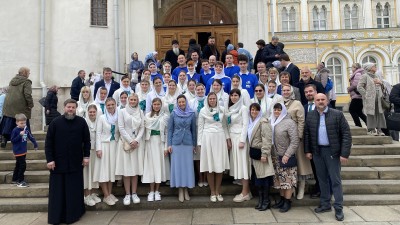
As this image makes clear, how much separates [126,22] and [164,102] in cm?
824

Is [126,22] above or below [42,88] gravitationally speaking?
above

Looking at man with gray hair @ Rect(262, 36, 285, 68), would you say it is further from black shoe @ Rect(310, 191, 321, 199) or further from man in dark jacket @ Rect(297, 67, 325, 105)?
black shoe @ Rect(310, 191, 321, 199)

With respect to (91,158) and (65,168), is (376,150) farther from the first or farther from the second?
(65,168)

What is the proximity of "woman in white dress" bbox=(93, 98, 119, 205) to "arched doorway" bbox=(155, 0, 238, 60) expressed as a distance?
8.20m

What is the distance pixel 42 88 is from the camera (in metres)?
12.6

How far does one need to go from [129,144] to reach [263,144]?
2.53 m

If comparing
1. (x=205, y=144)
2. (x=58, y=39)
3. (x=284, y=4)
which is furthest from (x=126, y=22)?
(x=284, y=4)

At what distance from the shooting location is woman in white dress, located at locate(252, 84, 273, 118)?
6277mm

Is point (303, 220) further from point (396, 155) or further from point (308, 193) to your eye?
point (396, 155)

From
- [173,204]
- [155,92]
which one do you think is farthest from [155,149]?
[155,92]

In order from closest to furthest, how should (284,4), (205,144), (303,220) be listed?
(303,220) < (205,144) < (284,4)

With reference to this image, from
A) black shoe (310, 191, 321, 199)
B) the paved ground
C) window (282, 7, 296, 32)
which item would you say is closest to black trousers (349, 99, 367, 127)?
the paved ground

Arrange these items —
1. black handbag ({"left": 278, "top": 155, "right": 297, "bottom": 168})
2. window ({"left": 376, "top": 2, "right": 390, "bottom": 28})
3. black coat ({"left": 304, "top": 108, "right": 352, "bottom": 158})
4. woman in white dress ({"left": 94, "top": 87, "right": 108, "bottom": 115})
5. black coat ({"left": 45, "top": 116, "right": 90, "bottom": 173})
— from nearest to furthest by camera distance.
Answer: black coat ({"left": 304, "top": 108, "right": 352, "bottom": 158}), black coat ({"left": 45, "top": 116, "right": 90, "bottom": 173}), black handbag ({"left": 278, "top": 155, "right": 297, "bottom": 168}), woman in white dress ({"left": 94, "top": 87, "right": 108, "bottom": 115}), window ({"left": 376, "top": 2, "right": 390, "bottom": 28})

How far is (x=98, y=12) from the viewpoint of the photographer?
1364cm
